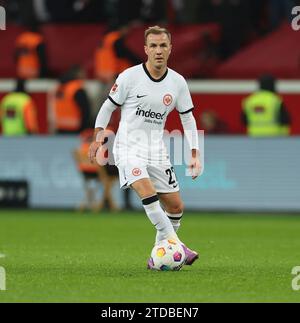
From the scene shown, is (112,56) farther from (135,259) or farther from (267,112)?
(135,259)

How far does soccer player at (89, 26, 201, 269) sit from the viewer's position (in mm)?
12766

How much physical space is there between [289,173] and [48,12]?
29.4ft

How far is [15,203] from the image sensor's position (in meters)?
23.5

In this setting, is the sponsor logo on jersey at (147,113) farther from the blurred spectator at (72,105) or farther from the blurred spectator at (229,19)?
the blurred spectator at (229,19)

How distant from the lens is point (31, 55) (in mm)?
27281

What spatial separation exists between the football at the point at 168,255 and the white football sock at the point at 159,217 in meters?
0.08

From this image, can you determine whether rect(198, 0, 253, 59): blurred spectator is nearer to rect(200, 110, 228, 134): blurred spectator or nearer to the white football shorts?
rect(200, 110, 228, 134): blurred spectator

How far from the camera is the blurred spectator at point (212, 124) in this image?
24.5m

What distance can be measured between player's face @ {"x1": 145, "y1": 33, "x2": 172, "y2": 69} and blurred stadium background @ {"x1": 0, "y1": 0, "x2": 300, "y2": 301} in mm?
4333

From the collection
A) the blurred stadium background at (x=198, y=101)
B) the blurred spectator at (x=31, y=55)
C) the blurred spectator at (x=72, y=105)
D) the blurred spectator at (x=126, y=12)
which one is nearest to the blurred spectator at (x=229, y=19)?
the blurred stadium background at (x=198, y=101)

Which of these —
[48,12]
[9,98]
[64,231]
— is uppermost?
[48,12]

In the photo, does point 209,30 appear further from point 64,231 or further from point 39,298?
point 39,298
